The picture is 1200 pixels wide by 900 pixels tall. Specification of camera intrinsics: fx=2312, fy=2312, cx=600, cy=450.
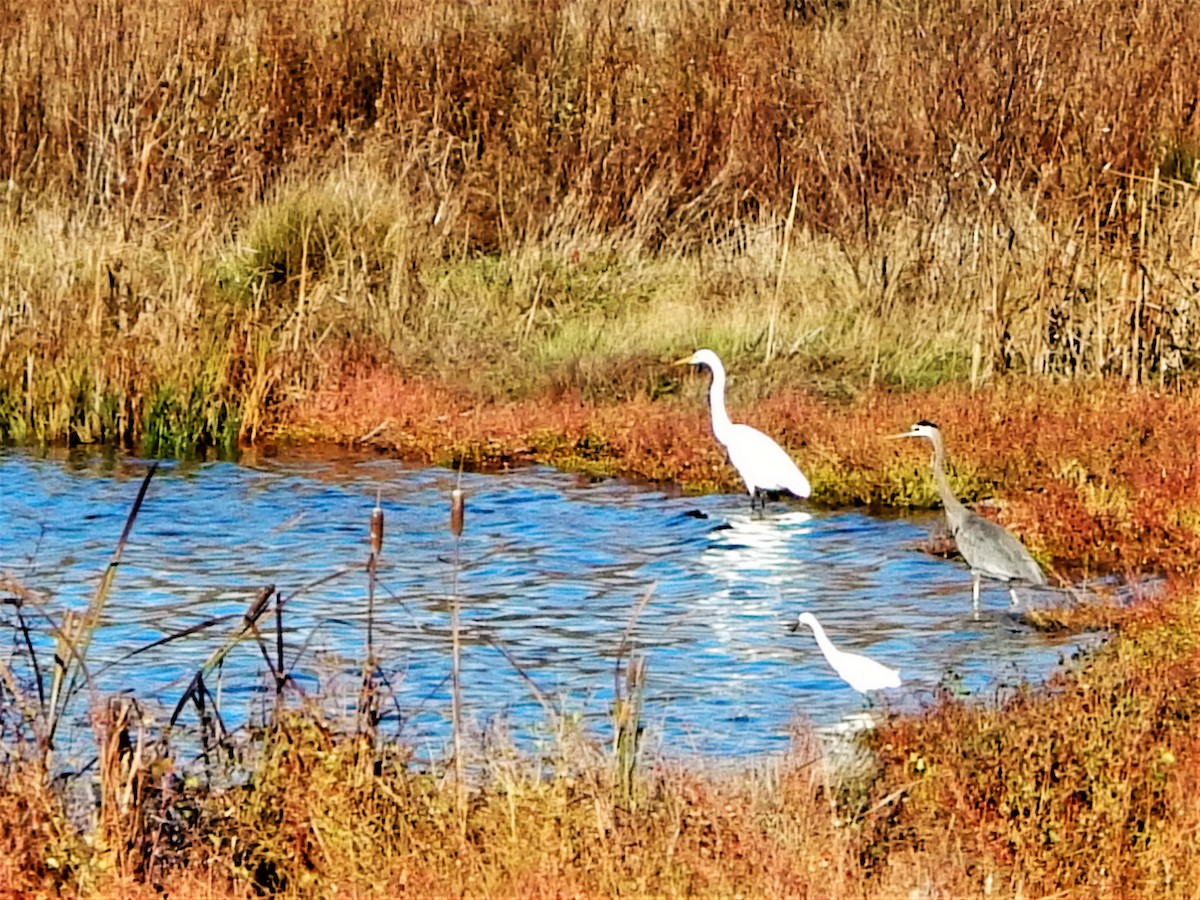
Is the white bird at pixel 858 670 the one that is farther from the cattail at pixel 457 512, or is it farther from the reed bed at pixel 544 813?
the cattail at pixel 457 512

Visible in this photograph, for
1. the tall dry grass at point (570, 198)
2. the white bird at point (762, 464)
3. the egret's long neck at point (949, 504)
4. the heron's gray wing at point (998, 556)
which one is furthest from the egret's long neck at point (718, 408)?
the heron's gray wing at point (998, 556)

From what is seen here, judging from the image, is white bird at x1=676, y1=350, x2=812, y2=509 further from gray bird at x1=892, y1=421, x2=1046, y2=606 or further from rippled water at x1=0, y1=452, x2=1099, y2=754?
gray bird at x1=892, y1=421, x2=1046, y2=606

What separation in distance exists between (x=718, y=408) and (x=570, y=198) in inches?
159

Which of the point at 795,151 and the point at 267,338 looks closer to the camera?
the point at 267,338

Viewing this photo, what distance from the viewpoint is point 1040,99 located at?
14.4 meters

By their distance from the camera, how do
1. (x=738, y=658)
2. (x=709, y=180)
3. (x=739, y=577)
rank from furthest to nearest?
(x=709, y=180)
(x=739, y=577)
(x=738, y=658)

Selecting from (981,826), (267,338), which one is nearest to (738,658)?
(981,826)

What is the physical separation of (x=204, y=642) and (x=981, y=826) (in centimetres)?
389

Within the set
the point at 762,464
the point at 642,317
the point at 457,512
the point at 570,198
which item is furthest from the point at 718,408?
the point at 457,512

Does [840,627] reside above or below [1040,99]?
below

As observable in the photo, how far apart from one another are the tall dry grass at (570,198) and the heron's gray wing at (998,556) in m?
3.23

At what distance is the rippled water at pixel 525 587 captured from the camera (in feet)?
26.2

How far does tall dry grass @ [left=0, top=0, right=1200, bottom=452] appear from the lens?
12.5 metres

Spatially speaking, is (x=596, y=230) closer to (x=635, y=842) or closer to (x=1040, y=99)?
(x=1040, y=99)
